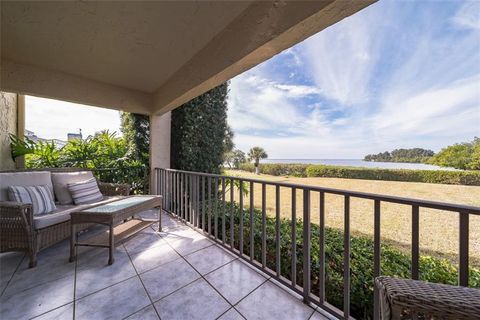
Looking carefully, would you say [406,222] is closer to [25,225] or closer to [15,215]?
[25,225]

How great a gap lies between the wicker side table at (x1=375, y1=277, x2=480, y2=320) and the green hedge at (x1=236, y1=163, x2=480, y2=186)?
694 centimetres

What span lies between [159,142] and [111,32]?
2378 millimetres

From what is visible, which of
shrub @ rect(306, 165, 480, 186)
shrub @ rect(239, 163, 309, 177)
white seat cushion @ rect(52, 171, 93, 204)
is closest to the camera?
white seat cushion @ rect(52, 171, 93, 204)

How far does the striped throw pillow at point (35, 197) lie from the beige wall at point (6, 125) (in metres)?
1.79

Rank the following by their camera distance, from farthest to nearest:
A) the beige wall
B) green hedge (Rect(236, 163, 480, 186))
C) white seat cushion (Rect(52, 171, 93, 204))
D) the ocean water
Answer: the ocean water → green hedge (Rect(236, 163, 480, 186)) → the beige wall → white seat cushion (Rect(52, 171, 93, 204))

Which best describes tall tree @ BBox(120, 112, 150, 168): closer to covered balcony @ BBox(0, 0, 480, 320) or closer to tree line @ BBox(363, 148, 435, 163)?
covered balcony @ BBox(0, 0, 480, 320)

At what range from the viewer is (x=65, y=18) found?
202 centimetres

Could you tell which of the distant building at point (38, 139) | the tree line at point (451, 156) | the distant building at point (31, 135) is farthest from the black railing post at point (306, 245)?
the tree line at point (451, 156)

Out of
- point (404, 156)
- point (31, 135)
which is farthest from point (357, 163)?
point (31, 135)

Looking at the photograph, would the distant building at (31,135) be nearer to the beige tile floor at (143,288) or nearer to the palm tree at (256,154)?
the beige tile floor at (143,288)

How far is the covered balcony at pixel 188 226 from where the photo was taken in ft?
4.58

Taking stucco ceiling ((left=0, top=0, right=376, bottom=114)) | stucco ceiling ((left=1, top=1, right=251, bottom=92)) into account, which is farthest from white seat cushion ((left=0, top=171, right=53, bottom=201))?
stucco ceiling ((left=1, top=1, right=251, bottom=92))

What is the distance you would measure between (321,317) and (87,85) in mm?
4657

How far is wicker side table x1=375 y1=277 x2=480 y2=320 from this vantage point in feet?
2.16
